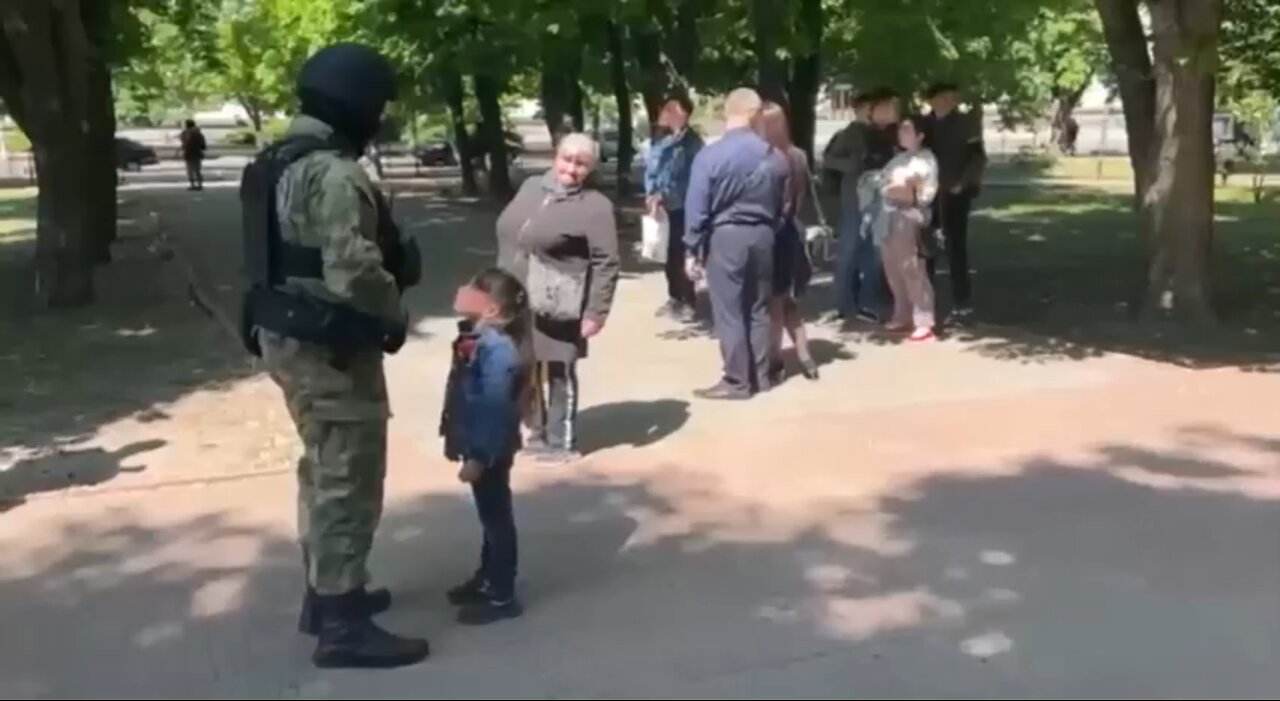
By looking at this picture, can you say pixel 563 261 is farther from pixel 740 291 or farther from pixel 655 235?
pixel 655 235

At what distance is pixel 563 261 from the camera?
833cm

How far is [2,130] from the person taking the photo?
74.2 metres

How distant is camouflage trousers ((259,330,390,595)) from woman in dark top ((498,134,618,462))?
2812 millimetres

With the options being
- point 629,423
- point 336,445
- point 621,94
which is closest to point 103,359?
point 629,423

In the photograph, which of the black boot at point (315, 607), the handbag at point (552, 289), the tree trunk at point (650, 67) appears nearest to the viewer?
the black boot at point (315, 607)

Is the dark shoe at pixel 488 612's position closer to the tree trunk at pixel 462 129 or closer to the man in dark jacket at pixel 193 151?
the tree trunk at pixel 462 129

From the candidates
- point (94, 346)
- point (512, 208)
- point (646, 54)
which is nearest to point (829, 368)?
point (512, 208)

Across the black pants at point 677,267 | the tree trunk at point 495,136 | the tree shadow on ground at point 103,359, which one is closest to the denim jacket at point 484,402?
the tree shadow on ground at point 103,359

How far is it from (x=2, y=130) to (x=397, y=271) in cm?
7393

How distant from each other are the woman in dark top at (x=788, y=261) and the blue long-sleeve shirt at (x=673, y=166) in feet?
7.11

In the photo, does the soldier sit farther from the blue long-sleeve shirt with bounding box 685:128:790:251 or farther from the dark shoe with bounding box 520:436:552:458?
the blue long-sleeve shirt with bounding box 685:128:790:251

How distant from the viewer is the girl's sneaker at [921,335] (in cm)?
1223

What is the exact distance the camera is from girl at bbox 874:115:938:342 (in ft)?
39.7

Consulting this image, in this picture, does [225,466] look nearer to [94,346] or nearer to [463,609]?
[463,609]
